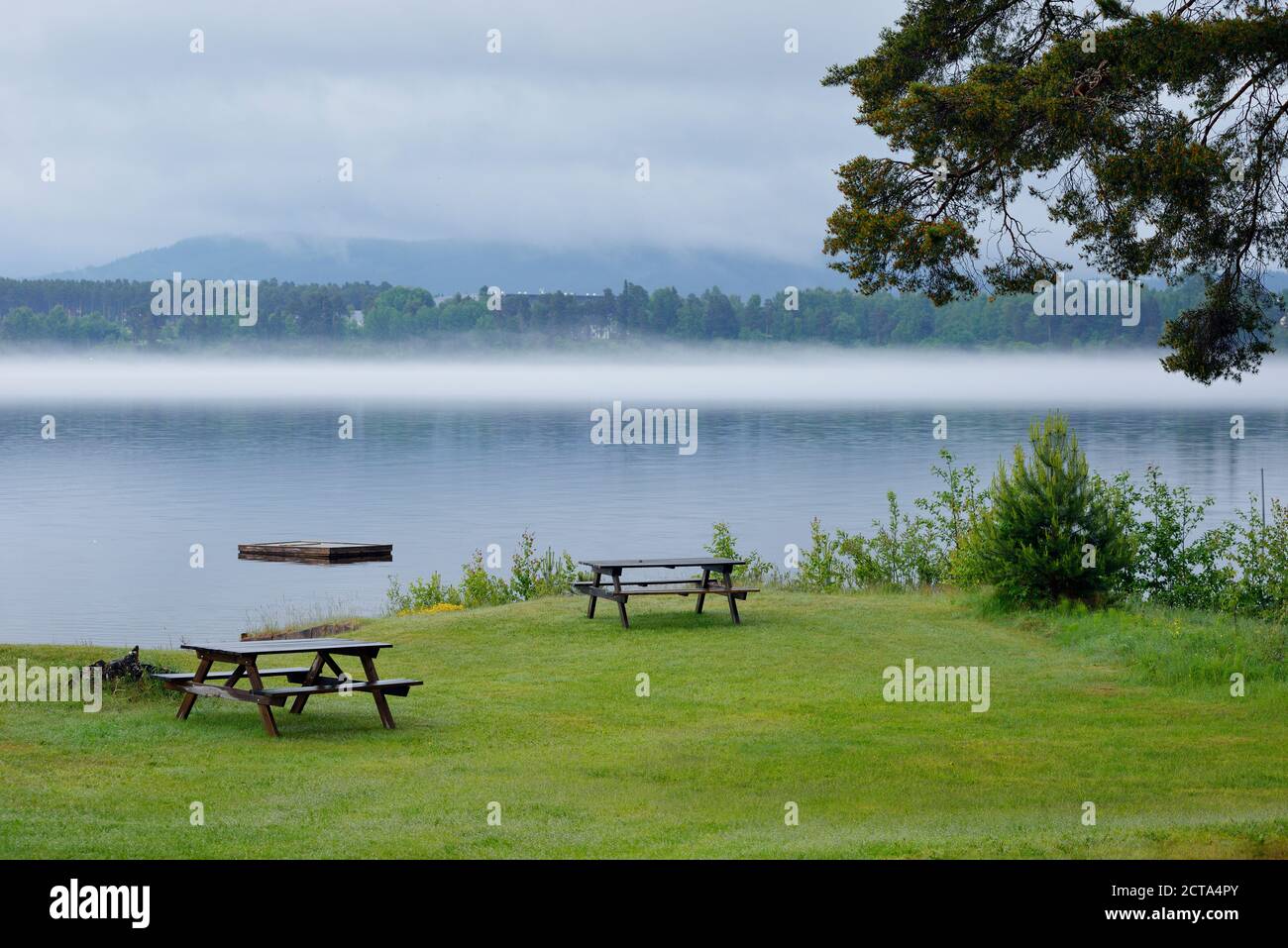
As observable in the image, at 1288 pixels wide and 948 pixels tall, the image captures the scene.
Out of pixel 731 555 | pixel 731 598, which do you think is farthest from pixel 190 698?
pixel 731 555

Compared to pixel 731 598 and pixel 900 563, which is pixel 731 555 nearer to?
pixel 900 563

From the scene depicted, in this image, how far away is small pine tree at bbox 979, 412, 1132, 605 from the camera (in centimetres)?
1859

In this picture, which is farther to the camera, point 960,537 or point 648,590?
point 960,537

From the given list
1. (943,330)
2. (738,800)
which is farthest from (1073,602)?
(943,330)

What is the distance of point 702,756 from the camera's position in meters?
11.4

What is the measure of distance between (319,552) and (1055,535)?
8.82 m

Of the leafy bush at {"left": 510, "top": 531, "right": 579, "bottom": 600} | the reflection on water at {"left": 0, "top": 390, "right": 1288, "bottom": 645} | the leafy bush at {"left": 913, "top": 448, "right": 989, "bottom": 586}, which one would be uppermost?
the leafy bush at {"left": 913, "top": 448, "right": 989, "bottom": 586}

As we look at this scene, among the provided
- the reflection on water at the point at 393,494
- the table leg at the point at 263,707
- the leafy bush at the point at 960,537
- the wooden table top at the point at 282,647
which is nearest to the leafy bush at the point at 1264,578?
the leafy bush at the point at 960,537

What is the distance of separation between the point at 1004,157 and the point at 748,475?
162 feet

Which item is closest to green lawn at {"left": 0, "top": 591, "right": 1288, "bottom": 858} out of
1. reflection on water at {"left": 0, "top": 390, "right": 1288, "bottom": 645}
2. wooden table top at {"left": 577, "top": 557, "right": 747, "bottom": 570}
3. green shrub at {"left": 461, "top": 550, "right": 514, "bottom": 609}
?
wooden table top at {"left": 577, "top": 557, "right": 747, "bottom": 570}

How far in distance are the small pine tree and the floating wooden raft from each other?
758cm

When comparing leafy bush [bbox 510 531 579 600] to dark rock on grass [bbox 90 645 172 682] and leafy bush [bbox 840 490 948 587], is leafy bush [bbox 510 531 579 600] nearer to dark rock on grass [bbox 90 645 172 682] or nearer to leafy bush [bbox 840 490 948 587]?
leafy bush [bbox 840 490 948 587]

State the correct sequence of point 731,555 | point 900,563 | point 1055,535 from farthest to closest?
point 900,563
point 731,555
point 1055,535

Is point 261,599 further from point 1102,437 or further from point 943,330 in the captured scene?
point 943,330
